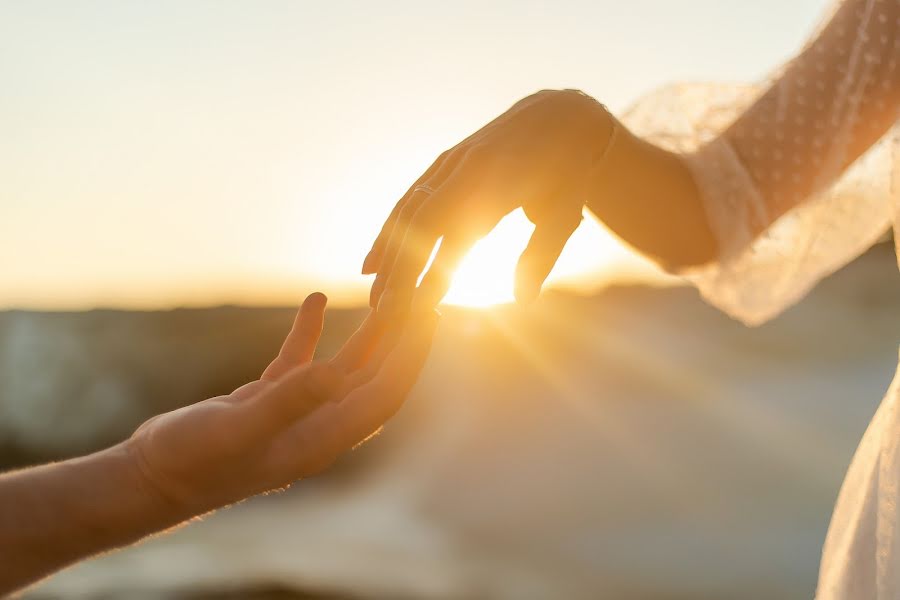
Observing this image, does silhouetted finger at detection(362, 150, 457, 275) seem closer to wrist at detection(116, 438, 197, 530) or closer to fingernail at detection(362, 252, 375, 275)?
fingernail at detection(362, 252, 375, 275)

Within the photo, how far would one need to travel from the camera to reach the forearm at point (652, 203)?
4.48ft

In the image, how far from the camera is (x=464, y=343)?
964 centimetres

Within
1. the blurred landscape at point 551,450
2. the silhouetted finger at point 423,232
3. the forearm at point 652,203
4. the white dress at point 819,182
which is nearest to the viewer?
the silhouetted finger at point 423,232

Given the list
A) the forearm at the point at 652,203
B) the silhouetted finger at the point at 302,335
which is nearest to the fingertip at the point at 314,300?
the silhouetted finger at the point at 302,335

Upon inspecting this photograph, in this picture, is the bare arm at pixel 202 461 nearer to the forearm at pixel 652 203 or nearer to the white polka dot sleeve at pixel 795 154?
the forearm at pixel 652 203

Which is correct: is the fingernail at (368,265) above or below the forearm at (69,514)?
above

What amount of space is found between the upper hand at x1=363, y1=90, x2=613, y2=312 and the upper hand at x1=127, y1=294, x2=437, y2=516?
8 cm

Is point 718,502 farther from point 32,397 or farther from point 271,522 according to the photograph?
point 32,397

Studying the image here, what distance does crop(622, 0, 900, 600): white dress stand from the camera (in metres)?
1.19

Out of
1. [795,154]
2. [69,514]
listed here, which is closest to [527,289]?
[795,154]

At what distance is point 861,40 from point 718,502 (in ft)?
19.1

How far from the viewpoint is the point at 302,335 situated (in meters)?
1.24

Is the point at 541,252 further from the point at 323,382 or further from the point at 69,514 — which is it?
the point at 69,514

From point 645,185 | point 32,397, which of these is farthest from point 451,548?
point 32,397
